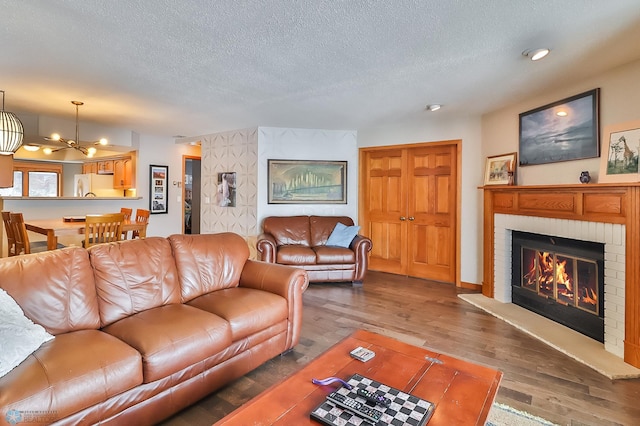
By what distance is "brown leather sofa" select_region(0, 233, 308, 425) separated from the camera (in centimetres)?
142

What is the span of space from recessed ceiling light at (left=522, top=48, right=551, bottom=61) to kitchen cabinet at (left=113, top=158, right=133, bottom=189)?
6510mm

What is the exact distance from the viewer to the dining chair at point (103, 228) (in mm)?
3637

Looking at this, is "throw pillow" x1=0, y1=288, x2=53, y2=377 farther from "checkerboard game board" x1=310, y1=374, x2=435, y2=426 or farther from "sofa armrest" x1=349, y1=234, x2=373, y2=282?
"sofa armrest" x1=349, y1=234, x2=373, y2=282

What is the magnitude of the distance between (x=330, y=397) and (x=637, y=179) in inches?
111

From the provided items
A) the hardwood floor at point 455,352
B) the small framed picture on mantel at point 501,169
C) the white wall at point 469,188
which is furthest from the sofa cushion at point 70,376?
the white wall at point 469,188

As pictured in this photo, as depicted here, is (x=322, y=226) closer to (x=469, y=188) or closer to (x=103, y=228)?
(x=469, y=188)

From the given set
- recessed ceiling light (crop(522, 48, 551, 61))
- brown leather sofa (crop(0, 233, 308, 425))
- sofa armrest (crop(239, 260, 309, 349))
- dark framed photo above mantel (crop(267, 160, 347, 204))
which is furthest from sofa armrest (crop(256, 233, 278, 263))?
recessed ceiling light (crop(522, 48, 551, 61))

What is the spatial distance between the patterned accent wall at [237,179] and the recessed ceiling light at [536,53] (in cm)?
386

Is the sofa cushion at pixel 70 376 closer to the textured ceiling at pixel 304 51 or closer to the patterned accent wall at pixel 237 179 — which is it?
the textured ceiling at pixel 304 51

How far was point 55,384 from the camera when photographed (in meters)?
1.34

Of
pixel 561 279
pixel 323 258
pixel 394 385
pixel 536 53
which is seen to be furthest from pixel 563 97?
pixel 394 385

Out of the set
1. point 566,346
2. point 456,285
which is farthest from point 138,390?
point 456,285

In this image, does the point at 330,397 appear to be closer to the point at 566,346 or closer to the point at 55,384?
the point at 55,384

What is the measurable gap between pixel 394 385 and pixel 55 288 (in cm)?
191
